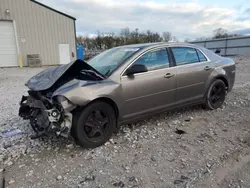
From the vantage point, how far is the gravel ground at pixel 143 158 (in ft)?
7.87

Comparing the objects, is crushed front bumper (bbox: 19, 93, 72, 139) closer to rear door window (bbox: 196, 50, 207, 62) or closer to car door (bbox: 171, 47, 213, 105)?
car door (bbox: 171, 47, 213, 105)

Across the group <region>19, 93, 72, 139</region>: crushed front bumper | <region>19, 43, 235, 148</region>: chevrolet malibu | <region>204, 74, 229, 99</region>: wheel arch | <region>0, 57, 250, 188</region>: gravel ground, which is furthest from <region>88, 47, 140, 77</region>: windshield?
<region>204, 74, 229, 99</region>: wheel arch

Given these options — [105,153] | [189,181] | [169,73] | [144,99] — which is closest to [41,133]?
[105,153]

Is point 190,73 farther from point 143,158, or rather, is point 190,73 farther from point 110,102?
point 143,158

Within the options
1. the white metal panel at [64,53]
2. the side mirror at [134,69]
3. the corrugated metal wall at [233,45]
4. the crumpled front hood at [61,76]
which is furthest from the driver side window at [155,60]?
the corrugated metal wall at [233,45]

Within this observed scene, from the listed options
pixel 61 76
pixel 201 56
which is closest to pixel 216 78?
pixel 201 56

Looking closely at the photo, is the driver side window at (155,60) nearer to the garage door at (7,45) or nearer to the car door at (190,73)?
the car door at (190,73)

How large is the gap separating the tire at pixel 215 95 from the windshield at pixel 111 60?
199cm

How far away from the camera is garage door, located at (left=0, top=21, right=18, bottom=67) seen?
1509 centimetres

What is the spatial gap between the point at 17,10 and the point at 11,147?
15.2 m

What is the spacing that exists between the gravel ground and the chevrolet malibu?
29 centimetres

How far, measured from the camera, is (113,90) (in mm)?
3117

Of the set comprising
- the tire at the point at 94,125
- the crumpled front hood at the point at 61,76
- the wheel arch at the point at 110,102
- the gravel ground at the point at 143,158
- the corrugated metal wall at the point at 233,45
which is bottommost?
the gravel ground at the point at 143,158

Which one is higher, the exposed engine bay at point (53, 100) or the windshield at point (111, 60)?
→ the windshield at point (111, 60)
